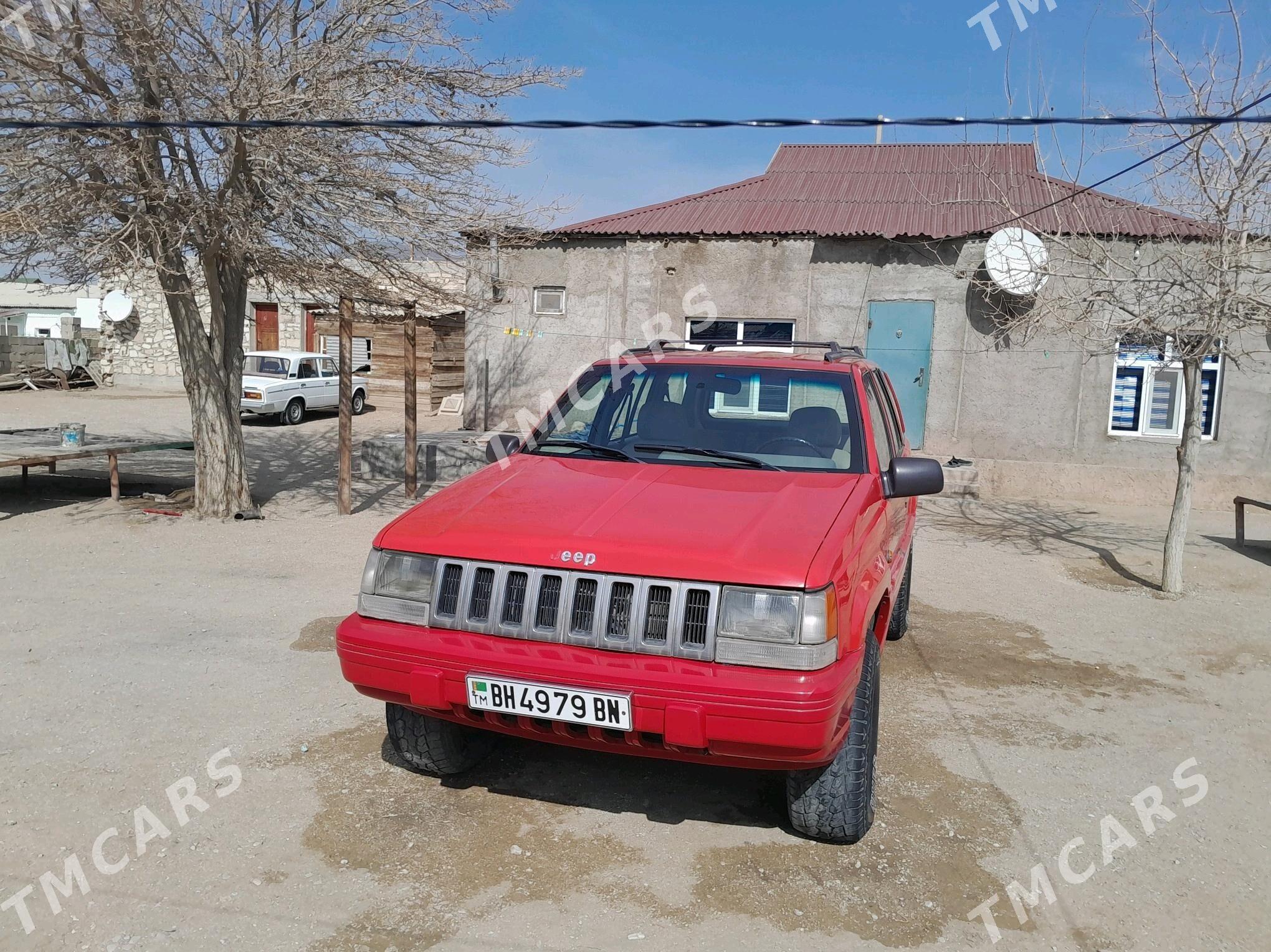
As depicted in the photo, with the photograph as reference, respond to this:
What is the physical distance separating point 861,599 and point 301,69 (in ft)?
22.8

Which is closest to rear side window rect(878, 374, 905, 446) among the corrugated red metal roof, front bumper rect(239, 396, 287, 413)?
the corrugated red metal roof

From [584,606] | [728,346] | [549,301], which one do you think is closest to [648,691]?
[584,606]

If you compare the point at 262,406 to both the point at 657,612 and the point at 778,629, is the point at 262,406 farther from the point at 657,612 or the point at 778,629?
the point at 778,629

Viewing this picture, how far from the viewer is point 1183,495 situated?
8008 millimetres

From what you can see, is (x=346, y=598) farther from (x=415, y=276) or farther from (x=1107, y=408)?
(x=1107, y=408)

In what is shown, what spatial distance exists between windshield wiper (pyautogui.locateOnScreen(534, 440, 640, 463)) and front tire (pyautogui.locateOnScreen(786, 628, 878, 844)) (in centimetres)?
135

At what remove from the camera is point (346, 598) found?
701 cm

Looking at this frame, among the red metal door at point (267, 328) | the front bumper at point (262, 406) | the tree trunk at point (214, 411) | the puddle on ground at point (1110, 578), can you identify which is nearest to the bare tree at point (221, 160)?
the tree trunk at point (214, 411)

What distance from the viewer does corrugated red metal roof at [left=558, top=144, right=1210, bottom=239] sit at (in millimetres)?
12906

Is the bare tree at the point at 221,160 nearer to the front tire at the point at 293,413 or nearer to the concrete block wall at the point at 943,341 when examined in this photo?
the concrete block wall at the point at 943,341

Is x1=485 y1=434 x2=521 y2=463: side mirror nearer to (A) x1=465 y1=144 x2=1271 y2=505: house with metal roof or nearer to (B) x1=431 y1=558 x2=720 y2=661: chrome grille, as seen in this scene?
(B) x1=431 y1=558 x2=720 y2=661: chrome grille

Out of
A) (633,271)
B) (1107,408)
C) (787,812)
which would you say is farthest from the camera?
(633,271)

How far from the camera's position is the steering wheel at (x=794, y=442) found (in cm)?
426

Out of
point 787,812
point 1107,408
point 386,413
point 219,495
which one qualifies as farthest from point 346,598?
point 386,413
